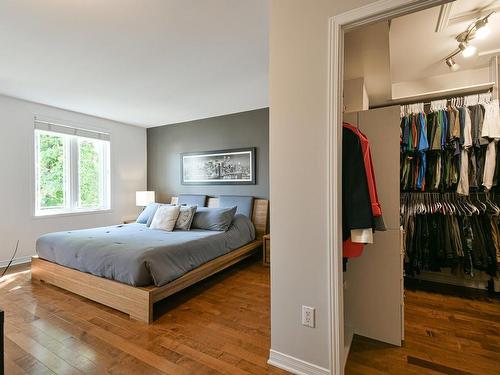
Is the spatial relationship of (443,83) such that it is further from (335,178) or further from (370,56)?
(335,178)

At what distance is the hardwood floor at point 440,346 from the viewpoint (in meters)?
1.62

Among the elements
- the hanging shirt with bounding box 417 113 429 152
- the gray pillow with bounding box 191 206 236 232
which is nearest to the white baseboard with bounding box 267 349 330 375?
the gray pillow with bounding box 191 206 236 232

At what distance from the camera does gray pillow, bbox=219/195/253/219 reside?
4.16 metres

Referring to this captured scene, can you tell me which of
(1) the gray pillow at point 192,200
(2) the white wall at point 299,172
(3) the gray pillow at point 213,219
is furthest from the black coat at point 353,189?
(1) the gray pillow at point 192,200

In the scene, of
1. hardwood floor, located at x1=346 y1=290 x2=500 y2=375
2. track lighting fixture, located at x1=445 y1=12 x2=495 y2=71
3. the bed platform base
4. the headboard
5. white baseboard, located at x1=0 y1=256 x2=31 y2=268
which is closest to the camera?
hardwood floor, located at x1=346 y1=290 x2=500 y2=375

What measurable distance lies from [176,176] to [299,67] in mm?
4161

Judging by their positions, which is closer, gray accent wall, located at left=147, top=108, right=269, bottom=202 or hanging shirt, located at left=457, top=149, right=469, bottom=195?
hanging shirt, located at left=457, top=149, right=469, bottom=195

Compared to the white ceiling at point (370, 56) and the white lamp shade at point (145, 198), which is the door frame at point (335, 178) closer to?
A: the white ceiling at point (370, 56)

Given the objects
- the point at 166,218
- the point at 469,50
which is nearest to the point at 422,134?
the point at 469,50

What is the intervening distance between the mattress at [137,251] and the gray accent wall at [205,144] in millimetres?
1279

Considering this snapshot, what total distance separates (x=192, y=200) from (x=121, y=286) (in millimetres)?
2563

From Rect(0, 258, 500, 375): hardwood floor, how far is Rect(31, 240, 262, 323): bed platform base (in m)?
0.09

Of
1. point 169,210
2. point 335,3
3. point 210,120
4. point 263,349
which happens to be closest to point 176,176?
point 210,120

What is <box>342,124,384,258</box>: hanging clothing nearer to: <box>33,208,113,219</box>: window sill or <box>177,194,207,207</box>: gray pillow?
<box>177,194,207,207</box>: gray pillow
